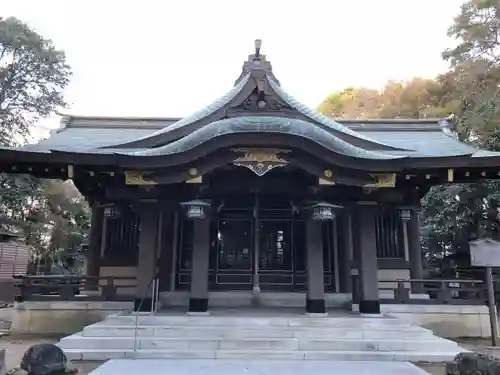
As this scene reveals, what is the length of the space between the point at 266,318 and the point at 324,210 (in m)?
2.29

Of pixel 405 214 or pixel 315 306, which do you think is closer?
pixel 315 306

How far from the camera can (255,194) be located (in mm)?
9914

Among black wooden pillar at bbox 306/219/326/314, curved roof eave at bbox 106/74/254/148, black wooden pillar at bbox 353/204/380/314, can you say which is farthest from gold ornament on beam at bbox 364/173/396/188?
curved roof eave at bbox 106/74/254/148

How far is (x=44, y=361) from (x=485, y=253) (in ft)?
27.0

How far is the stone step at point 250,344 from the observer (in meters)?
7.06

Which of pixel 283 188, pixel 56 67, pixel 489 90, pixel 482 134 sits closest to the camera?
pixel 283 188

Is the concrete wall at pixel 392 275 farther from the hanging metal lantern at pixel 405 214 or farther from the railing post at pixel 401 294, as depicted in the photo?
the hanging metal lantern at pixel 405 214

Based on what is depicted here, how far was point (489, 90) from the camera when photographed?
19703 millimetres

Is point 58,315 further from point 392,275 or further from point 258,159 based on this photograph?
point 392,275

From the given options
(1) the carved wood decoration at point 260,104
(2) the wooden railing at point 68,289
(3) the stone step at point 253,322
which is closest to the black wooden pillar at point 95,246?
(2) the wooden railing at point 68,289

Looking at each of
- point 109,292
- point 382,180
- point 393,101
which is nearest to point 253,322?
point 382,180

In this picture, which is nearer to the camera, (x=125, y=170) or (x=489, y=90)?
(x=125, y=170)

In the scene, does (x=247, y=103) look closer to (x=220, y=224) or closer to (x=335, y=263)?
(x=220, y=224)

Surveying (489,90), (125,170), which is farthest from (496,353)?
(489,90)
